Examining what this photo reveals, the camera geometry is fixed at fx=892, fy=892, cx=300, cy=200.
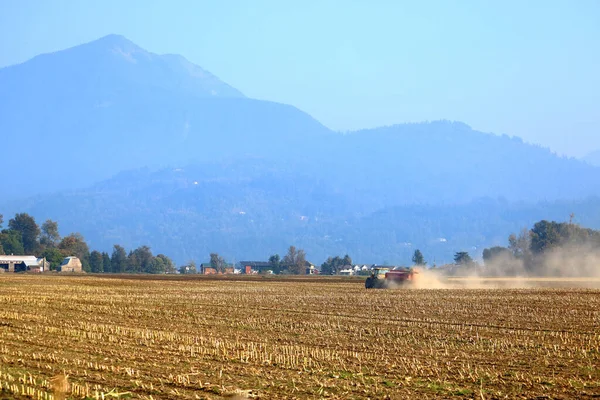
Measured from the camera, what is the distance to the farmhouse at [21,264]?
6097 inches

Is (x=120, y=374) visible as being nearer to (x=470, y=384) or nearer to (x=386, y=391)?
(x=386, y=391)

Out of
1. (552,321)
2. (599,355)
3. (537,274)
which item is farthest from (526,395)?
(537,274)

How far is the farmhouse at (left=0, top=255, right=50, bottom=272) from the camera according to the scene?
154875 mm

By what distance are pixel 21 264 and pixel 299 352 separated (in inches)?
5610

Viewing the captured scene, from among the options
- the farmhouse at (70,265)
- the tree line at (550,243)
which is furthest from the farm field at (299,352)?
the farmhouse at (70,265)

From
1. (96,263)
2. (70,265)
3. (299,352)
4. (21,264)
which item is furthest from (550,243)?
(299,352)

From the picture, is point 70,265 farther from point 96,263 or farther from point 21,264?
point 96,263

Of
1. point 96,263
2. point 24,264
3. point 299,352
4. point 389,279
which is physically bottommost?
point 299,352

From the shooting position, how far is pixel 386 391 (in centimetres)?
1798

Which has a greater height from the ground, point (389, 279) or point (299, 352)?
point (389, 279)

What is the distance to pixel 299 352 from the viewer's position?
23.4 m

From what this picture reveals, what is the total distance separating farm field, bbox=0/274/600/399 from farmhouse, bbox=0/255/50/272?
12102 centimetres

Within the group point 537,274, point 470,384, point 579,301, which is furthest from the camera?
point 537,274

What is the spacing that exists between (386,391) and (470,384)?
2.06 meters
